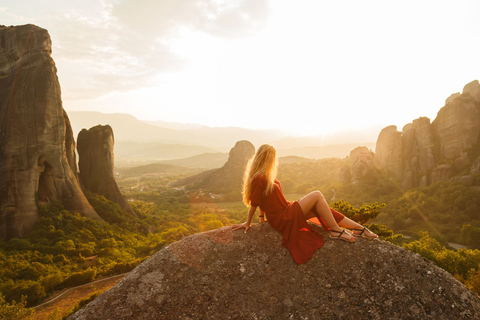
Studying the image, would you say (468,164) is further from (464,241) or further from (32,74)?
(32,74)

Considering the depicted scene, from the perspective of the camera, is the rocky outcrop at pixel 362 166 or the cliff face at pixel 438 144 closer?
the cliff face at pixel 438 144

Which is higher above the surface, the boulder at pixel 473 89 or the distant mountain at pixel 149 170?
the boulder at pixel 473 89

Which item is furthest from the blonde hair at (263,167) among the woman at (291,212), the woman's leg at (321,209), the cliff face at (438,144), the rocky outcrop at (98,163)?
the cliff face at (438,144)

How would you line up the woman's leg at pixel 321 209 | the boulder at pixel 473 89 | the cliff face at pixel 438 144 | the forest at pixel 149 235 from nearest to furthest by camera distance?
1. the woman's leg at pixel 321 209
2. the forest at pixel 149 235
3. the cliff face at pixel 438 144
4. the boulder at pixel 473 89

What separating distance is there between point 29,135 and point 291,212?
29.8 metres

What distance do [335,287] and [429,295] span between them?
1.51 meters

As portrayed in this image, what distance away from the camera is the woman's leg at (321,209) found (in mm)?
5102

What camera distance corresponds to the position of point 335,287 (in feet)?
14.7

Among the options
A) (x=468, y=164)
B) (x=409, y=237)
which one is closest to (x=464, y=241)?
(x=409, y=237)

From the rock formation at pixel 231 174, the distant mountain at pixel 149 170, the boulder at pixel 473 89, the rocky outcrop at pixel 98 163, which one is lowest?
the distant mountain at pixel 149 170

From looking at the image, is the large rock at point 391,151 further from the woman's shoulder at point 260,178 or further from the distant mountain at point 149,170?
the distant mountain at point 149,170

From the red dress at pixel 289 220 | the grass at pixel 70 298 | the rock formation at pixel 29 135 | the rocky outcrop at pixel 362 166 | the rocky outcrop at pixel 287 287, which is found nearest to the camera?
the rocky outcrop at pixel 287 287

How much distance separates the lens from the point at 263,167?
18.3ft

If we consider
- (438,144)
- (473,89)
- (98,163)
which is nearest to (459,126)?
(438,144)
